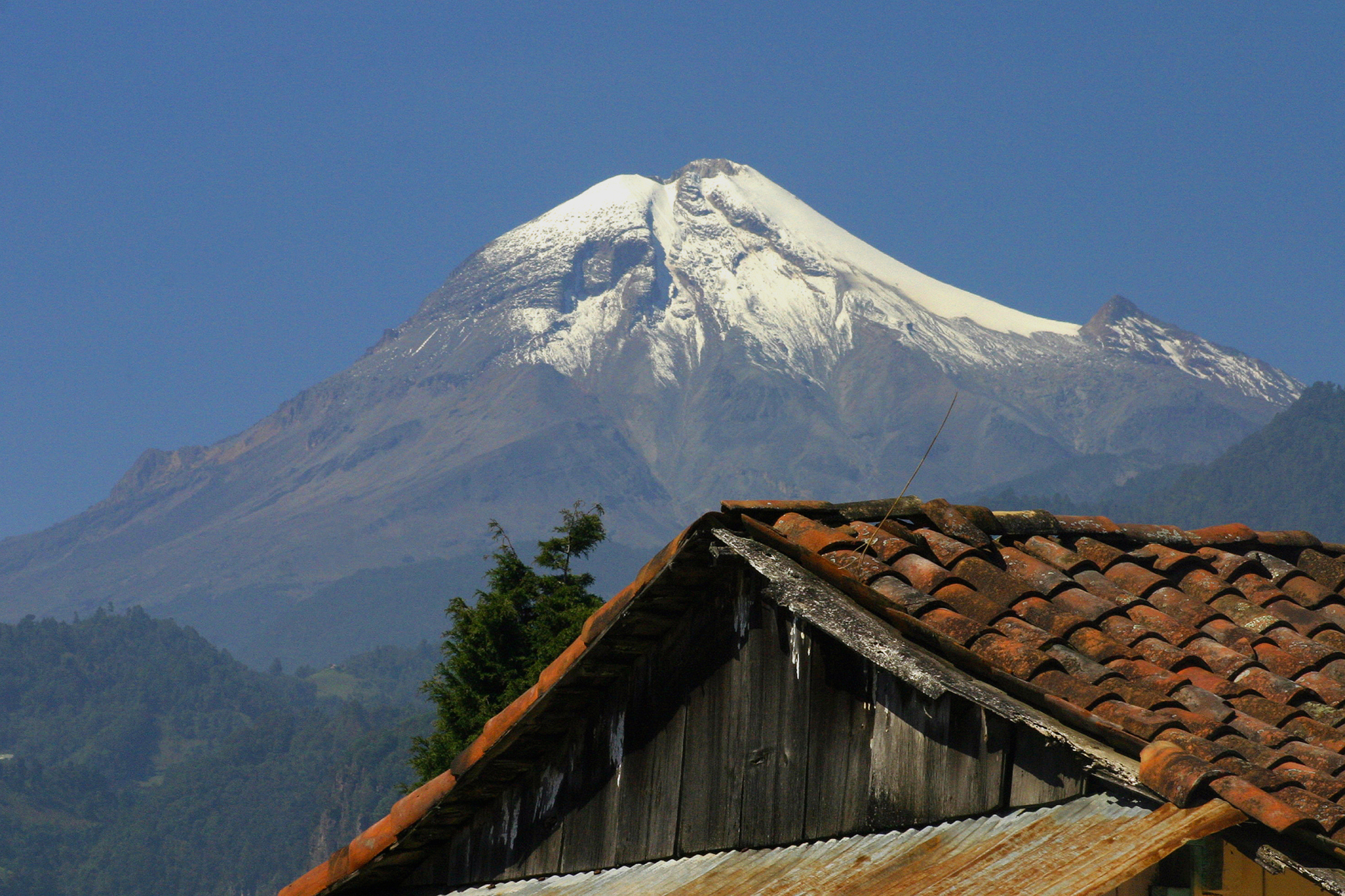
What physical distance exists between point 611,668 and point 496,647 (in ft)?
71.3

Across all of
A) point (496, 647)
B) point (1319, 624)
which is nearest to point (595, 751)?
point (1319, 624)

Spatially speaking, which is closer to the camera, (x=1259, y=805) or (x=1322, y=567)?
(x=1259, y=805)

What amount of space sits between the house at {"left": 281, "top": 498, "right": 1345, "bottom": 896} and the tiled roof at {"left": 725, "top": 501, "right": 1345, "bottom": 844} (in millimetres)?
11

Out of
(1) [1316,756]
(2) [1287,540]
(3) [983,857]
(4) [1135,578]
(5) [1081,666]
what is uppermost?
(2) [1287,540]

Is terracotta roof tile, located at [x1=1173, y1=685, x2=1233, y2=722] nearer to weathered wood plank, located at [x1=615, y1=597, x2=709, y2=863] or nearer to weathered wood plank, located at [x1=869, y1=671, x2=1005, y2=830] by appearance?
weathered wood plank, located at [x1=869, y1=671, x2=1005, y2=830]

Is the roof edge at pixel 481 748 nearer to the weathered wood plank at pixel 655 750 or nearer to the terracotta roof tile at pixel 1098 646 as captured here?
the weathered wood plank at pixel 655 750

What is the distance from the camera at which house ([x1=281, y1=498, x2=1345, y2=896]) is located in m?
3.67

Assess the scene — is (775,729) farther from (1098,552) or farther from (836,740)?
(1098,552)

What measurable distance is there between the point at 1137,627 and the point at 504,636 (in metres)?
22.8

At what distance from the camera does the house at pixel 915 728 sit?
3672 mm

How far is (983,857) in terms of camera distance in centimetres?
384

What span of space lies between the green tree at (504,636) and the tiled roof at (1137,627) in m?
18.3

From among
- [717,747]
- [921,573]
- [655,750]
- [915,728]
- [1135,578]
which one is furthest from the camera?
[1135,578]

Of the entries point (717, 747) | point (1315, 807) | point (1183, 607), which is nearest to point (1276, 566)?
point (1183, 607)
